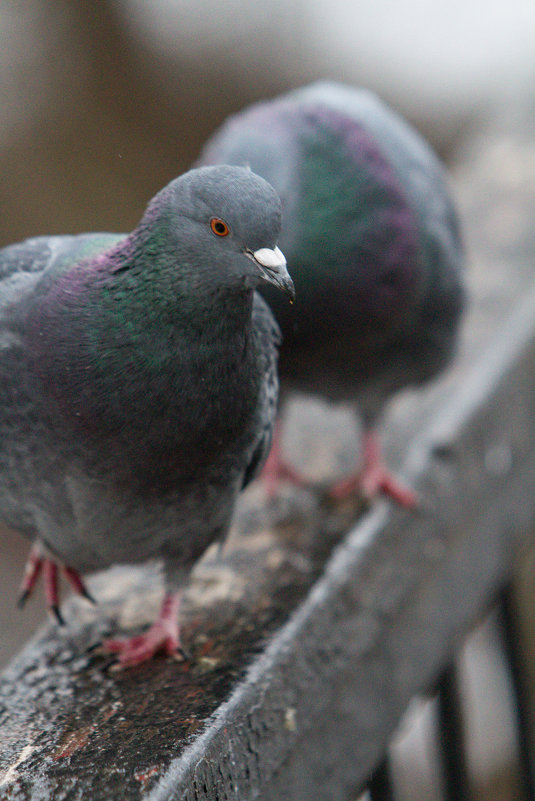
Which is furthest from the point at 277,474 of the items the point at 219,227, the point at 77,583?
the point at 219,227

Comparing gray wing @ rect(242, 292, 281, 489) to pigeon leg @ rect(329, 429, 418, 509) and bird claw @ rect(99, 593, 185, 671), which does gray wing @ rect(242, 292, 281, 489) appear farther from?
pigeon leg @ rect(329, 429, 418, 509)

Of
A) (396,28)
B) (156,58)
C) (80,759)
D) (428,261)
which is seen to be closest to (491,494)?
(428,261)

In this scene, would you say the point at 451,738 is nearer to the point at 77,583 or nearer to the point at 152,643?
the point at 152,643

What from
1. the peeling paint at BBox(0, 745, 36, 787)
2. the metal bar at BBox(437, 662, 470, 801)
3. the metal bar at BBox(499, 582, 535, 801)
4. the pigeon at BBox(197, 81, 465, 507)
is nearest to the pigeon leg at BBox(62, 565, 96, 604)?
the peeling paint at BBox(0, 745, 36, 787)

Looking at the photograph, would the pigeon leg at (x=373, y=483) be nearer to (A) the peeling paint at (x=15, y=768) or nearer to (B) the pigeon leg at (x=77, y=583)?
(B) the pigeon leg at (x=77, y=583)

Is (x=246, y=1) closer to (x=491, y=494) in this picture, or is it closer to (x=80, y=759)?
(x=491, y=494)

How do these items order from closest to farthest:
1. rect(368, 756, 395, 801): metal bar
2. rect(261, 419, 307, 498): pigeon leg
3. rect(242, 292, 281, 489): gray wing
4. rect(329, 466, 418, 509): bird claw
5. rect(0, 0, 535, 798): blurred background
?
rect(242, 292, 281, 489): gray wing
rect(368, 756, 395, 801): metal bar
rect(329, 466, 418, 509): bird claw
rect(261, 419, 307, 498): pigeon leg
rect(0, 0, 535, 798): blurred background

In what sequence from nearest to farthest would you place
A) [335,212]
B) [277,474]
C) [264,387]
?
[264,387] < [335,212] < [277,474]
